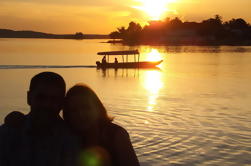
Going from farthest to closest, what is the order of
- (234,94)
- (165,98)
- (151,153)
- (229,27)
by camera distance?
(229,27) < (234,94) < (165,98) < (151,153)

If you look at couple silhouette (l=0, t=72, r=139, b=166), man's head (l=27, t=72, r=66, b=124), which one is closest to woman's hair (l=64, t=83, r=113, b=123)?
couple silhouette (l=0, t=72, r=139, b=166)

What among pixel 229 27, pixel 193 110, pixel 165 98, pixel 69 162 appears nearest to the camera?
pixel 69 162

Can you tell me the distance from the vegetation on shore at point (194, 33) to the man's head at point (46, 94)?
161 meters

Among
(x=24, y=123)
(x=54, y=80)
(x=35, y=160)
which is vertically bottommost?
(x=35, y=160)

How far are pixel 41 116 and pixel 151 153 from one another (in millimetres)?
8487

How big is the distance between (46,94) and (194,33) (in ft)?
576

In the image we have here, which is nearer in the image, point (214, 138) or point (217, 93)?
point (214, 138)

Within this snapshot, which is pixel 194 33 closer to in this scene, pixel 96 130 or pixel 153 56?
pixel 153 56

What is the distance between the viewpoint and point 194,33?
575 feet

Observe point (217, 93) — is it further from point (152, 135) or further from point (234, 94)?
point (152, 135)

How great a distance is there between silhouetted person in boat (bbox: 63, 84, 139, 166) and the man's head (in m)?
0.21

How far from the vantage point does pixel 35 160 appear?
2.97 m

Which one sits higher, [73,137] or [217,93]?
[73,137]

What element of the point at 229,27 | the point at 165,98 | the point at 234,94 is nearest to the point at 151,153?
the point at 165,98
